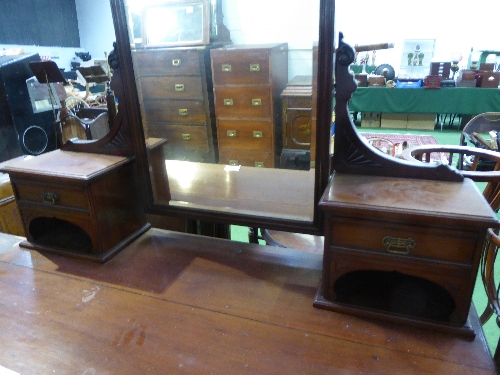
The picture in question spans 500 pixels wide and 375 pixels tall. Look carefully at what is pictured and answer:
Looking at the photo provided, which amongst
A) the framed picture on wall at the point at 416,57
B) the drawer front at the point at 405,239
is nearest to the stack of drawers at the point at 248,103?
the drawer front at the point at 405,239

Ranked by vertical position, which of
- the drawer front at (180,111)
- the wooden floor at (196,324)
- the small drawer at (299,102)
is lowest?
the wooden floor at (196,324)

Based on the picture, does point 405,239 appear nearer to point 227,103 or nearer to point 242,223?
point 242,223

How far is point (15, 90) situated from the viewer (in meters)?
2.18

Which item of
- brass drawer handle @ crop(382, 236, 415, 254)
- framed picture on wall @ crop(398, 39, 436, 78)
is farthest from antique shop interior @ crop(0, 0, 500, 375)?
framed picture on wall @ crop(398, 39, 436, 78)

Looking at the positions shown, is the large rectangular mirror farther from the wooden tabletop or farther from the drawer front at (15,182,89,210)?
the drawer front at (15,182,89,210)

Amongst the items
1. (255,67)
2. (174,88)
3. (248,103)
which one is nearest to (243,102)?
(248,103)

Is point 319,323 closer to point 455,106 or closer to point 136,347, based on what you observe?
point 136,347

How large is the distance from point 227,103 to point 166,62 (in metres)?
0.24

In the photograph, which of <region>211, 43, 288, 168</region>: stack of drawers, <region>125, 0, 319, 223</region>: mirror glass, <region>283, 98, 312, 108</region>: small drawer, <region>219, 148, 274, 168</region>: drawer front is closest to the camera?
<region>283, 98, 312, 108</region>: small drawer

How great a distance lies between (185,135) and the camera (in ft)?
4.48

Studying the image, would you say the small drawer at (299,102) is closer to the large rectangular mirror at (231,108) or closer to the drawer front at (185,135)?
the large rectangular mirror at (231,108)

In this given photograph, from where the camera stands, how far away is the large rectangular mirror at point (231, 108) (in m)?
1.08

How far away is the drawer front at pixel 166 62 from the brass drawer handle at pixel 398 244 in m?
0.86

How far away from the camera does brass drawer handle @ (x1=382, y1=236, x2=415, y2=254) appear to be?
818 millimetres
